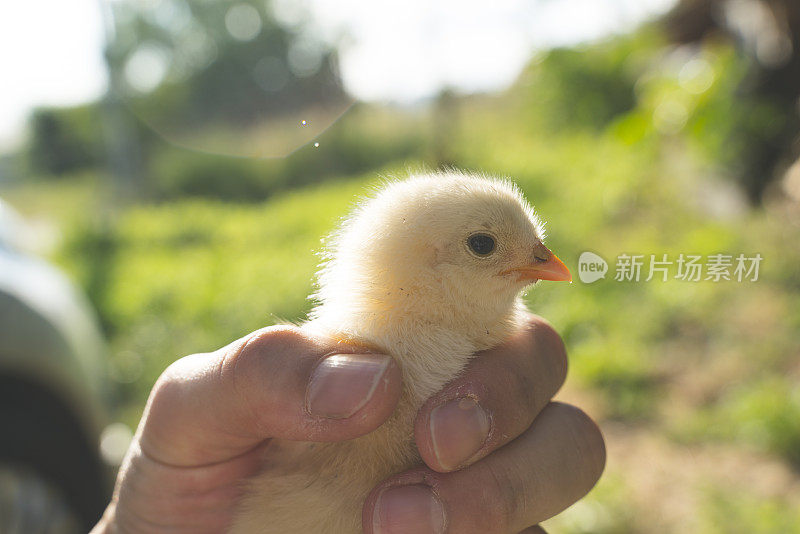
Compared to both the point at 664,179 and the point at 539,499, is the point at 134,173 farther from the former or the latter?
the point at 539,499

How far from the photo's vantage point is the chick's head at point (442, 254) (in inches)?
56.2

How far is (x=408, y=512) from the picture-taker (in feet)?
4.00

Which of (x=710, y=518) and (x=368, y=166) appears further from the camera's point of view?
(x=368, y=166)

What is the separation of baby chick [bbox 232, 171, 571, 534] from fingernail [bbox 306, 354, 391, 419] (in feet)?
0.30

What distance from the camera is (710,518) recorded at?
3.00 m

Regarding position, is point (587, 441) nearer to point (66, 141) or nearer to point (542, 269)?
point (542, 269)

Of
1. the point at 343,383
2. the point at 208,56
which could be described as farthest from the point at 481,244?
the point at 208,56

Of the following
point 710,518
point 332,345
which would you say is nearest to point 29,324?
point 332,345

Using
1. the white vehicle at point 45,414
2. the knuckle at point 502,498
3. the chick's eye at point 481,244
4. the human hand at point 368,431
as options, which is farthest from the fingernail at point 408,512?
the white vehicle at point 45,414

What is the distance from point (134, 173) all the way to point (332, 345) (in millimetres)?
15784

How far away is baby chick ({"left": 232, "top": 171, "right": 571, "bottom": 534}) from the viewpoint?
1321mm

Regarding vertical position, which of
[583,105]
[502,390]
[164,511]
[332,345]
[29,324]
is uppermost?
[332,345]

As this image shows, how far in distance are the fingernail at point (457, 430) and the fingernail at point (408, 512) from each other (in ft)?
0.27

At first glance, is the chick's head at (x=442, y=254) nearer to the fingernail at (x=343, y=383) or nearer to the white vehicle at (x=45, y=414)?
the fingernail at (x=343, y=383)
